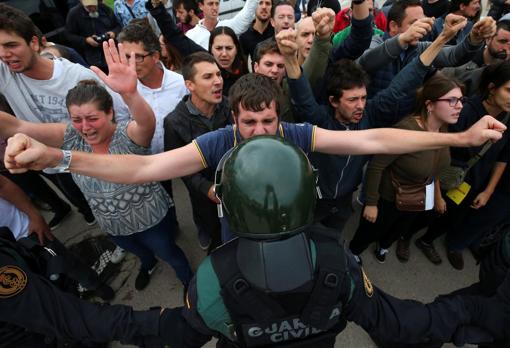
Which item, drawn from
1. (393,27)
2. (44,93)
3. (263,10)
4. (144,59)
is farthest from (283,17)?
(44,93)

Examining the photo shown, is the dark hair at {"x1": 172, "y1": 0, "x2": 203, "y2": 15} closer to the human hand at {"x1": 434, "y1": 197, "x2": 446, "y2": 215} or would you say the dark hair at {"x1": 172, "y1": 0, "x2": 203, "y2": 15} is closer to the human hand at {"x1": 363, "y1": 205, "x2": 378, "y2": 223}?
the human hand at {"x1": 363, "y1": 205, "x2": 378, "y2": 223}

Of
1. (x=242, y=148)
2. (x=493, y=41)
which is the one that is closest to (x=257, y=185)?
(x=242, y=148)

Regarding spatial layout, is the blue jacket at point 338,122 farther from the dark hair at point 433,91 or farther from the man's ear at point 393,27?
the man's ear at point 393,27

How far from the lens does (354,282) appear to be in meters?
1.17

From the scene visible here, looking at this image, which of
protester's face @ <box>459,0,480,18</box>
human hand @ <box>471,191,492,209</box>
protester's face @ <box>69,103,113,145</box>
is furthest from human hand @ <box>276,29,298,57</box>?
protester's face @ <box>459,0,480,18</box>

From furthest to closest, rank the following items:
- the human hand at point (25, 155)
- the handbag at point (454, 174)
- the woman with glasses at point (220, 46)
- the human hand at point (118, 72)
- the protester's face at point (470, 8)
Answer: the protester's face at point (470, 8)
the woman with glasses at point (220, 46)
the handbag at point (454, 174)
the human hand at point (118, 72)
the human hand at point (25, 155)

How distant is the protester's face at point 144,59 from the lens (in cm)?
245

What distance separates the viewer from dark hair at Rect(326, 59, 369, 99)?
206 cm

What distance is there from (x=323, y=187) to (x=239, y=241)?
1406 mm

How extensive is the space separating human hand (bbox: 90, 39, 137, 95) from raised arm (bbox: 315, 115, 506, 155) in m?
1.07

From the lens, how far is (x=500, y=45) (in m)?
2.75

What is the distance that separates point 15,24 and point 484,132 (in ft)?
9.92

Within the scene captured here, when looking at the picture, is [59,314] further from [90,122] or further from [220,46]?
[220,46]

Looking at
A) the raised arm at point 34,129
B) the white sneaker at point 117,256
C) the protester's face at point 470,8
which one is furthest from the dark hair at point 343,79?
the protester's face at point 470,8
